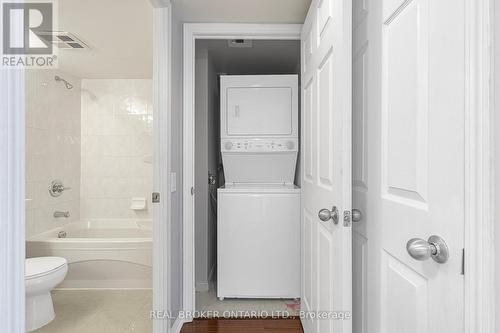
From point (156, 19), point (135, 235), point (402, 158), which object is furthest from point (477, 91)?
point (135, 235)

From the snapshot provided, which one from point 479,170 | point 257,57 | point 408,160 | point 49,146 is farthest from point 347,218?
point 49,146

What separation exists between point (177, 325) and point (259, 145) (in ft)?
4.95

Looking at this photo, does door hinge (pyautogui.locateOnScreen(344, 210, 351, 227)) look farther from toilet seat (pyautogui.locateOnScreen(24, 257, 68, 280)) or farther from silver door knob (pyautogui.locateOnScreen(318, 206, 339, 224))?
toilet seat (pyautogui.locateOnScreen(24, 257, 68, 280))

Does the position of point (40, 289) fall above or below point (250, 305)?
above

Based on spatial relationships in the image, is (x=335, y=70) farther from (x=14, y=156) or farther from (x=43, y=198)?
(x=43, y=198)

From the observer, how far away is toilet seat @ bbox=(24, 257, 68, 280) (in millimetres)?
2156

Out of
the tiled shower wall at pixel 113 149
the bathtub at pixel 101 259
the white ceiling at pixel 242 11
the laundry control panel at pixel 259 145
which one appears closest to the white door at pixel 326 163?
the white ceiling at pixel 242 11

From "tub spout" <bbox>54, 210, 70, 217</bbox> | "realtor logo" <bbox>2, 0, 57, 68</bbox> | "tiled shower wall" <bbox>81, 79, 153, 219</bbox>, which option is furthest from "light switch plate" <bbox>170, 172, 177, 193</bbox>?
"tub spout" <bbox>54, 210, 70, 217</bbox>

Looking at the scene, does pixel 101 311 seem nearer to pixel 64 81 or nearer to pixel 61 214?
pixel 61 214

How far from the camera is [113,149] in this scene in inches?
150

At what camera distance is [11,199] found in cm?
64

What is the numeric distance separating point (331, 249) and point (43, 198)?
303 centimetres

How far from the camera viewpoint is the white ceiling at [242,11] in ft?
6.54

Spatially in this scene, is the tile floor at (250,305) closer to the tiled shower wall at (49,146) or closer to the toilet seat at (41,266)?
the toilet seat at (41,266)
